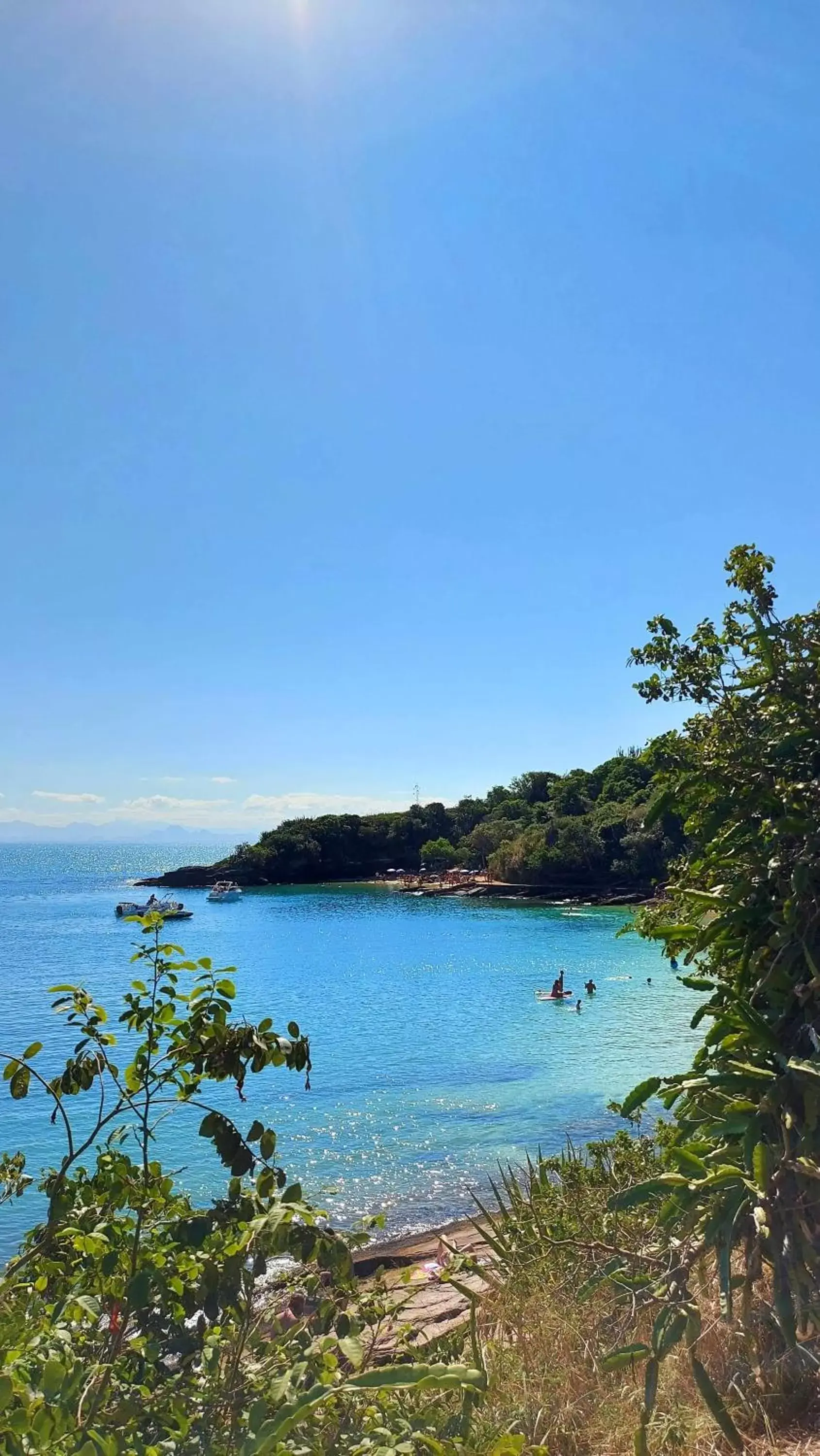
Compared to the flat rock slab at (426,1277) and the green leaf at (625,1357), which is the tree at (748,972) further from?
the flat rock slab at (426,1277)

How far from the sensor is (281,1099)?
1938cm

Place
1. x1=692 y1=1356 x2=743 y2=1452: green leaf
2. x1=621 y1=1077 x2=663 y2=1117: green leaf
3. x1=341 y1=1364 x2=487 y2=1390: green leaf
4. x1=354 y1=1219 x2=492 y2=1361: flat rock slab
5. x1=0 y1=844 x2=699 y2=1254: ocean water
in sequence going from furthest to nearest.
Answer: x1=0 y1=844 x2=699 y2=1254: ocean water → x1=354 y1=1219 x2=492 y2=1361: flat rock slab → x1=621 y1=1077 x2=663 y2=1117: green leaf → x1=692 y1=1356 x2=743 y2=1452: green leaf → x1=341 y1=1364 x2=487 y2=1390: green leaf

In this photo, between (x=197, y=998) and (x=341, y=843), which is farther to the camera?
(x=341, y=843)

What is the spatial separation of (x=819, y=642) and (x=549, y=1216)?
3.93 m

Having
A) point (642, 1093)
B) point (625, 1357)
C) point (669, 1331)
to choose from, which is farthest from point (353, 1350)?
point (642, 1093)

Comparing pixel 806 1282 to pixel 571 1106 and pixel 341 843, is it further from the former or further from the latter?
pixel 341 843

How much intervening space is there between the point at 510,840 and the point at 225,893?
27727 millimetres

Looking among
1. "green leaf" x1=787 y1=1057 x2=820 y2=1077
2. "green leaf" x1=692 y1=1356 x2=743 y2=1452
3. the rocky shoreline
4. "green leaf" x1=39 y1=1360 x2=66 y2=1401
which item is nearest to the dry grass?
"green leaf" x1=692 y1=1356 x2=743 y2=1452

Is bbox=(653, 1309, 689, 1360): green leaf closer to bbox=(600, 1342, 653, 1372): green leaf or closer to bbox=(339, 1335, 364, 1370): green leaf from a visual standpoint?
bbox=(600, 1342, 653, 1372): green leaf

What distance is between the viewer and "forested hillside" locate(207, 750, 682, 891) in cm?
7362

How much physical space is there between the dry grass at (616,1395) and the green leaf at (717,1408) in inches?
3.0

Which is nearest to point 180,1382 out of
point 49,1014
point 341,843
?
point 49,1014

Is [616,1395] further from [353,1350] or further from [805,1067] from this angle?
[353,1350]

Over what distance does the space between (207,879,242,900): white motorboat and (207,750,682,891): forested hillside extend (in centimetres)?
1020
